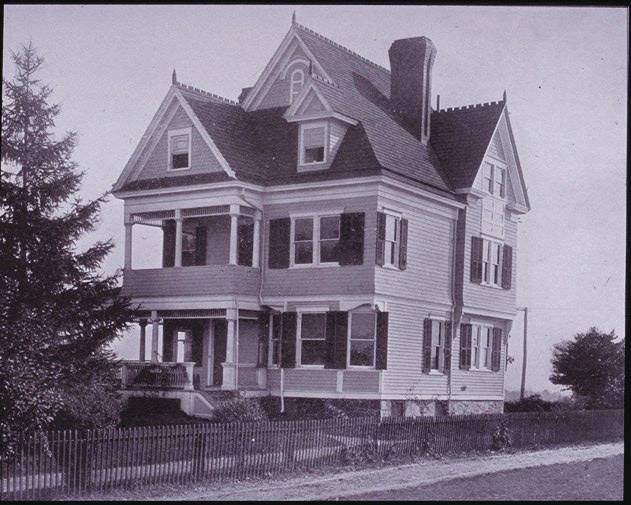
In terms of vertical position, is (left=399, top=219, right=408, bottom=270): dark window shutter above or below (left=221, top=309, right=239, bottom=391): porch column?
above

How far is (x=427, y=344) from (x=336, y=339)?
3.78m

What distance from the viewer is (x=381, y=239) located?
30.0m

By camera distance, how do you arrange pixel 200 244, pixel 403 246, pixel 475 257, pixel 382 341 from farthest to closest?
pixel 475 257, pixel 200 244, pixel 403 246, pixel 382 341

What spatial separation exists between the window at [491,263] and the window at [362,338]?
21.5ft

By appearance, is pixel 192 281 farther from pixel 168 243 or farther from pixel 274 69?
pixel 274 69

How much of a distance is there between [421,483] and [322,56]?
56.9 ft

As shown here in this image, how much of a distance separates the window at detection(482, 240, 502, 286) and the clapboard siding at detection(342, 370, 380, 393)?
23.5ft

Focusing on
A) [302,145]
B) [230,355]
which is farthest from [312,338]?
[302,145]

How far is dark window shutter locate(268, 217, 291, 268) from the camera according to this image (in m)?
31.4

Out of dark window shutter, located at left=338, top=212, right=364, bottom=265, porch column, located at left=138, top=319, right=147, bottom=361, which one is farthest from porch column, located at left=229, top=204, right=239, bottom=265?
porch column, located at left=138, top=319, right=147, bottom=361

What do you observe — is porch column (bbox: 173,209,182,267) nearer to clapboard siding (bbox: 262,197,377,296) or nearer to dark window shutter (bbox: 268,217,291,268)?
clapboard siding (bbox: 262,197,377,296)

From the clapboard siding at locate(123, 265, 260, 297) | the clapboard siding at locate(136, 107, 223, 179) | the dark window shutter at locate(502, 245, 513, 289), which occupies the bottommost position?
the clapboard siding at locate(123, 265, 260, 297)

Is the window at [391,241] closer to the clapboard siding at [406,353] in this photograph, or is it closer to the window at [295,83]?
the clapboard siding at [406,353]

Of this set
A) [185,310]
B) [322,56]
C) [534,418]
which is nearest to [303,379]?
[185,310]
